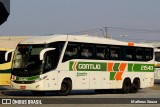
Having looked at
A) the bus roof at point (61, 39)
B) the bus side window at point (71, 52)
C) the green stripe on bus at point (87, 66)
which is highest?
the bus roof at point (61, 39)

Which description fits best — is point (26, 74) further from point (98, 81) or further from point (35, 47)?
point (98, 81)

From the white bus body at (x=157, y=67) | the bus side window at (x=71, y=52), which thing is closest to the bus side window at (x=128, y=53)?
the bus side window at (x=71, y=52)

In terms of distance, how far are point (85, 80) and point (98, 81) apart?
119cm

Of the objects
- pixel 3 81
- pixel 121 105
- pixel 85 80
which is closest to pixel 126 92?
pixel 85 80

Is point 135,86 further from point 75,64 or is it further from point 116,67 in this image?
point 75,64

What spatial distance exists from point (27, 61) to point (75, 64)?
2655mm

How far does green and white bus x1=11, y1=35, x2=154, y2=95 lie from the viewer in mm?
23234

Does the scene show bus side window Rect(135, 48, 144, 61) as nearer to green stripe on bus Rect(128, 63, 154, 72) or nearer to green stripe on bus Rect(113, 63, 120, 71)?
green stripe on bus Rect(128, 63, 154, 72)

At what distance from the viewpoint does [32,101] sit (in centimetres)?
1430

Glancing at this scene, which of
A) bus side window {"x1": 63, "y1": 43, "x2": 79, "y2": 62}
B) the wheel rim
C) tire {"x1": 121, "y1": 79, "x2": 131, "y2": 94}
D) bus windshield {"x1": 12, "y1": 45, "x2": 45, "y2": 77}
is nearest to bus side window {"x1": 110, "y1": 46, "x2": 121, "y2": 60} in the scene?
tire {"x1": 121, "y1": 79, "x2": 131, "y2": 94}

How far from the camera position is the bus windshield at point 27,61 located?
75.9 ft

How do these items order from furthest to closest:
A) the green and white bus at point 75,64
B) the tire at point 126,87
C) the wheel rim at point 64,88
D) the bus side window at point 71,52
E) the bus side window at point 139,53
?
the bus side window at point 139,53, the tire at point 126,87, the wheel rim at point 64,88, the bus side window at point 71,52, the green and white bus at point 75,64

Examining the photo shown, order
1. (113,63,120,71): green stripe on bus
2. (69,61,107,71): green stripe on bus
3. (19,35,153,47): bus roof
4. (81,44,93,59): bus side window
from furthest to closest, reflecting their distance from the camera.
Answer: (113,63,120,71): green stripe on bus
(81,44,93,59): bus side window
(69,61,107,71): green stripe on bus
(19,35,153,47): bus roof

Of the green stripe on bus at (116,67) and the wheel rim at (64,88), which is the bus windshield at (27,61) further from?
the green stripe on bus at (116,67)
